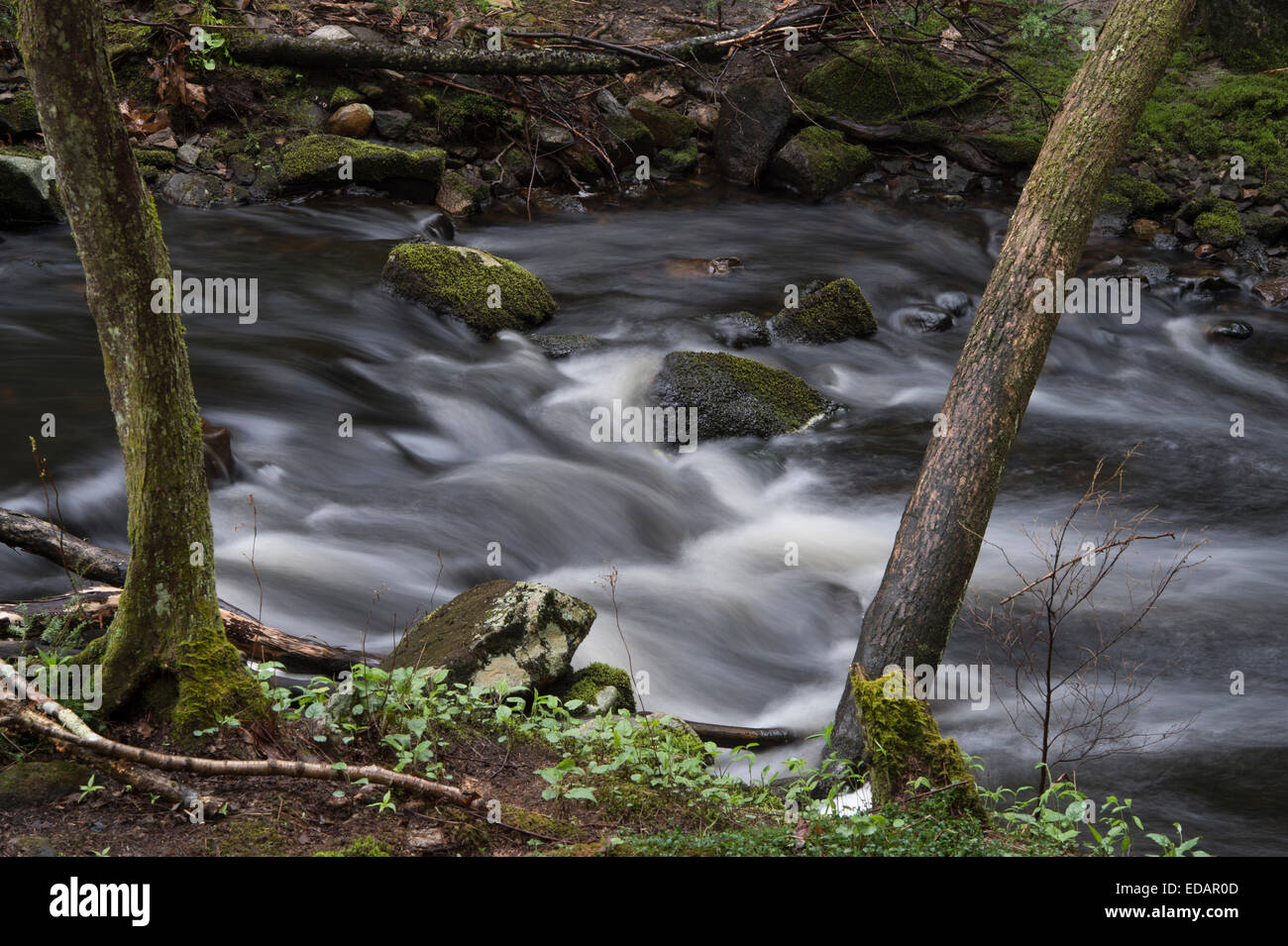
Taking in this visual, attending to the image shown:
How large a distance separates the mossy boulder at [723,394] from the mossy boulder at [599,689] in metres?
3.79

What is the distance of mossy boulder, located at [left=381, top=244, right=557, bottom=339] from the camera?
988 cm

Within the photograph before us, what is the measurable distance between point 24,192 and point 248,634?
7791mm

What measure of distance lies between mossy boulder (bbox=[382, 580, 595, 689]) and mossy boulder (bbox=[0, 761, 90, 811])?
5.39 feet

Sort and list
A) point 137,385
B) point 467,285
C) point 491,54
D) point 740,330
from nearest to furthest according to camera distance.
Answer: point 137,385, point 467,285, point 740,330, point 491,54

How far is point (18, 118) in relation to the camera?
11.3m

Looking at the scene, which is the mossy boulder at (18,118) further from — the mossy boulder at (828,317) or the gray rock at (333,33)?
the mossy boulder at (828,317)

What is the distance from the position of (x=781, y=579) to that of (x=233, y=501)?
3.90m

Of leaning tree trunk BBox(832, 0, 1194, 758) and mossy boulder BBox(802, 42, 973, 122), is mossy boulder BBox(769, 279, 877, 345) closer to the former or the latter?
leaning tree trunk BBox(832, 0, 1194, 758)

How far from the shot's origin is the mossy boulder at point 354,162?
39.8ft

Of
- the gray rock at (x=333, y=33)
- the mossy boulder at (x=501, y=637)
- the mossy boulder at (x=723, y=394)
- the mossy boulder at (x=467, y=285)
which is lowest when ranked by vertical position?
the mossy boulder at (x=501, y=637)

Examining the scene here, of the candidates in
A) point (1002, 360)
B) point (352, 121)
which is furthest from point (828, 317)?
→ point (352, 121)

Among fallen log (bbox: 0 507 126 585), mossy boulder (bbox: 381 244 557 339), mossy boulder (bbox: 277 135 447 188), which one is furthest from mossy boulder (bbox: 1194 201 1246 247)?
fallen log (bbox: 0 507 126 585)

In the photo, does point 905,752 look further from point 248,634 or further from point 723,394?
point 723,394

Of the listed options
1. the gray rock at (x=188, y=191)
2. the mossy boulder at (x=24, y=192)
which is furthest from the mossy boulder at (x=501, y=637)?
the gray rock at (x=188, y=191)
